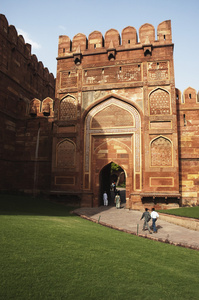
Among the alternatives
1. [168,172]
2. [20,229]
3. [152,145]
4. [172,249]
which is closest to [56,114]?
[152,145]

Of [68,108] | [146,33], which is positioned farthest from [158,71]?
[68,108]

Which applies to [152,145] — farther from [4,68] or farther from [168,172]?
[4,68]

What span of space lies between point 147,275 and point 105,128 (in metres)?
9.94

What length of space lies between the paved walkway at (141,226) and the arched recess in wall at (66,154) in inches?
121

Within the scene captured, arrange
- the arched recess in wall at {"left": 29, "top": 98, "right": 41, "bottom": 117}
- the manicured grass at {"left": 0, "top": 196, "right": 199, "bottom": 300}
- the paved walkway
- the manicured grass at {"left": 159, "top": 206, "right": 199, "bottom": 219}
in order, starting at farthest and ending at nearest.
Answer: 1. the arched recess in wall at {"left": 29, "top": 98, "right": 41, "bottom": 117}
2. the manicured grass at {"left": 159, "top": 206, "right": 199, "bottom": 219}
3. the paved walkway
4. the manicured grass at {"left": 0, "top": 196, "right": 199, "bottom": 300}

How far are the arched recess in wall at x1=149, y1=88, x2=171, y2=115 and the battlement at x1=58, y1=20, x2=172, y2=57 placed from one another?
9.66ft

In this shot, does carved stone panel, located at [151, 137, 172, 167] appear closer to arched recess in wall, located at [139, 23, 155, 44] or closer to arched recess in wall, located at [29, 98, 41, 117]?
arched recess in wall, located at [139, 23, 155, 44]

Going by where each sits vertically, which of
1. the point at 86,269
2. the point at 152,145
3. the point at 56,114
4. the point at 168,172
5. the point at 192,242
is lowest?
the point at 192,242

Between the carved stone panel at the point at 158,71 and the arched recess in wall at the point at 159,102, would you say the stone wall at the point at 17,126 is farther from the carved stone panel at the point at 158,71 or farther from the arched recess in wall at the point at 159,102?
the carved stone panel at the point at 158,71

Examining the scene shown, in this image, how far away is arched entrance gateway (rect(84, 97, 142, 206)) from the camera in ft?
41.6

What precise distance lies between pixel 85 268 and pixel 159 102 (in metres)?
10.7

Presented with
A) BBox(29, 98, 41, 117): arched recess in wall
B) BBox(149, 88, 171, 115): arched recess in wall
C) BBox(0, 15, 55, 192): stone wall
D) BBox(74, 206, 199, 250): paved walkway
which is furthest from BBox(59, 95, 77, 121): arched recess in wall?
BBox(74, 206, 199, 250): paved walkway

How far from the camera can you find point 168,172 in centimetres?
1191

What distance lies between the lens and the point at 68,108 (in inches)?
549
